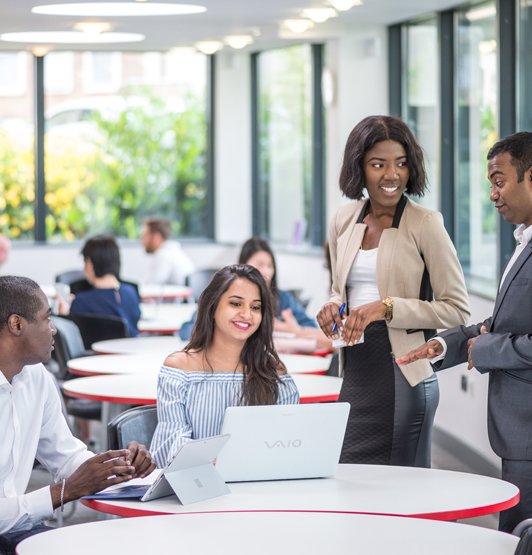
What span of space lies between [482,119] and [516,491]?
4.17 metres

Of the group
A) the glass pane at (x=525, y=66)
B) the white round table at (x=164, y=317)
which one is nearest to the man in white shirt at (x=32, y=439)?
the white round table at (x=164, y=317)

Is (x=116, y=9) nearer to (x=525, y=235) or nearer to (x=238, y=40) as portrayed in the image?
(x=238, y=40)

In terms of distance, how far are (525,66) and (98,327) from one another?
311 cm

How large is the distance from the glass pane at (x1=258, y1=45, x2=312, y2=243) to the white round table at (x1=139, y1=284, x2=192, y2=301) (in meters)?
1.91

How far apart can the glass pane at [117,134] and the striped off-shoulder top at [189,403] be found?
7579 mm

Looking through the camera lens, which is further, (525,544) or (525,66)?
(525,66)

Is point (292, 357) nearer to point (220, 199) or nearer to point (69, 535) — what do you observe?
point (69, 535)

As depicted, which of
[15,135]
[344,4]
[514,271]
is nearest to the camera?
[514,271]

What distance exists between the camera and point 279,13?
22.2ft

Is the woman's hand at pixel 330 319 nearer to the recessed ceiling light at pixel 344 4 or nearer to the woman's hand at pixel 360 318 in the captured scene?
the woman's hand at pixel 360 318

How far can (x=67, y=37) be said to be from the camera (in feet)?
27.3

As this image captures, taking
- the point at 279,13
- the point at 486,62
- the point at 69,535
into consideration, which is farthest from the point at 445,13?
the point at 69,535

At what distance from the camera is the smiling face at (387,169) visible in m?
2.72

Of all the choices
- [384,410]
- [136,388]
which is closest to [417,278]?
[384,410]
